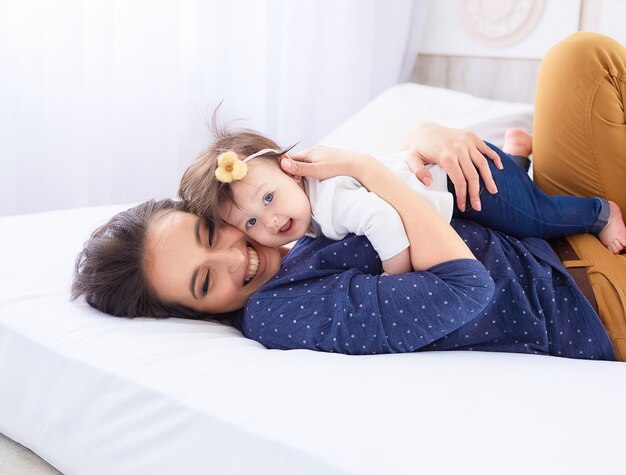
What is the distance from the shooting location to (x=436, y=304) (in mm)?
1107

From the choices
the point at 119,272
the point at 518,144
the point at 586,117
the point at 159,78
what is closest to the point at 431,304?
the point at 119,272

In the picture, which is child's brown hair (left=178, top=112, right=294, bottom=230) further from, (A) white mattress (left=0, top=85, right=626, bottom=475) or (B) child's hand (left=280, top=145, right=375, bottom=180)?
(A) white mattress (left=0, top=85, right=626, bottom=475)

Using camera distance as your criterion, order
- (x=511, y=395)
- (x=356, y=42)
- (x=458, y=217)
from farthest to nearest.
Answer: (x=356, y=42), (x=458, y=217), (x=511, y=395)

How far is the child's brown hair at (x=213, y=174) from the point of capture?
1232 mm

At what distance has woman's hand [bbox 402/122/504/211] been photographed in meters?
1.34

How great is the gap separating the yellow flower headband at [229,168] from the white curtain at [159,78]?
1.17m

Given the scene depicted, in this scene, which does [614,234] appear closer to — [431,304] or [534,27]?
[431,304]

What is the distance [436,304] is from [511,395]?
0.64ft

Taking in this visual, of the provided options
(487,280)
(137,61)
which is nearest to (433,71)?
(137,61)

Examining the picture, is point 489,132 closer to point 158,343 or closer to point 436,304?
point 436,304

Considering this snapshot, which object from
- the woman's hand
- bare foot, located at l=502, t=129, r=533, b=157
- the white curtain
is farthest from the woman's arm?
the white curtain

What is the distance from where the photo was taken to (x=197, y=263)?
3.90 ft

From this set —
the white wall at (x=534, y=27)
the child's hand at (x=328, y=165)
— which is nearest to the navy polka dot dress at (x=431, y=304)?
the child's hand at (x=328, y=165)

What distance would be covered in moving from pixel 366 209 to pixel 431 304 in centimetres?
19
